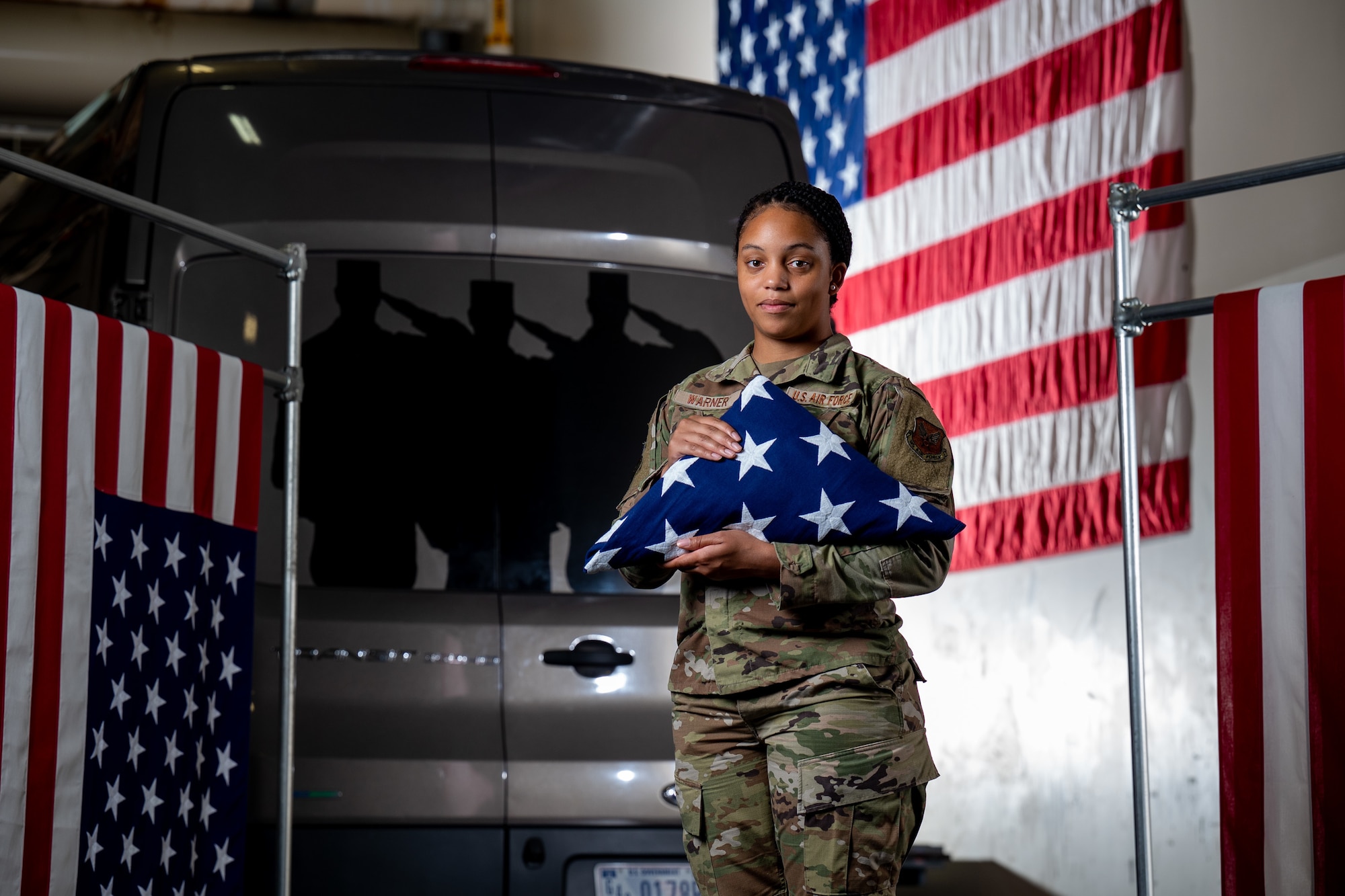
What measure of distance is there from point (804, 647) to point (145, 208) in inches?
56.9

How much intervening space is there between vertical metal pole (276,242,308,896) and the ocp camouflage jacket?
3.05ft

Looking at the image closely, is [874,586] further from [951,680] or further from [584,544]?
[951,680]

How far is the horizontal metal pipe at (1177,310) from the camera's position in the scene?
2482mm

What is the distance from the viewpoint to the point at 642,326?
2.90 meters

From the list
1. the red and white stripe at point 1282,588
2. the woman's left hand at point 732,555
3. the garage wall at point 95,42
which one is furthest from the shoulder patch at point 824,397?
the garage wall at point 95,42

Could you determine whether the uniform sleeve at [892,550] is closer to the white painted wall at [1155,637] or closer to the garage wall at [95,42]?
Answer: the white painted wall at [1155,637]

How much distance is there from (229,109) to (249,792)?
4.62 ft

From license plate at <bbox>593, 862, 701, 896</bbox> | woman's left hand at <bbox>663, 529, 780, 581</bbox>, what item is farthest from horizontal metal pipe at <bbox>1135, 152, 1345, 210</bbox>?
license plate at <bbox>593, 862, 701, 896</bbox>

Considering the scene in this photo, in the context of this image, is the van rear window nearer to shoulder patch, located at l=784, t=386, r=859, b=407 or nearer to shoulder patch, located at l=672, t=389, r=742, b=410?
shoulder patch, located at l=672, t=389, r=742, b=410

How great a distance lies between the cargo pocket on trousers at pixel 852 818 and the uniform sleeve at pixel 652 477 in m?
0.34

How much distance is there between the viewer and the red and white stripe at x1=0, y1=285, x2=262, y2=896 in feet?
6.63

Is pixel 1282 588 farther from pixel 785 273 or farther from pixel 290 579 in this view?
pixel 290 579

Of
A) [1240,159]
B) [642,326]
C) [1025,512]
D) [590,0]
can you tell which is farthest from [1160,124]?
[590,0]

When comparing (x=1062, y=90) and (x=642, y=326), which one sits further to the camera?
(x=1062, y=90)
